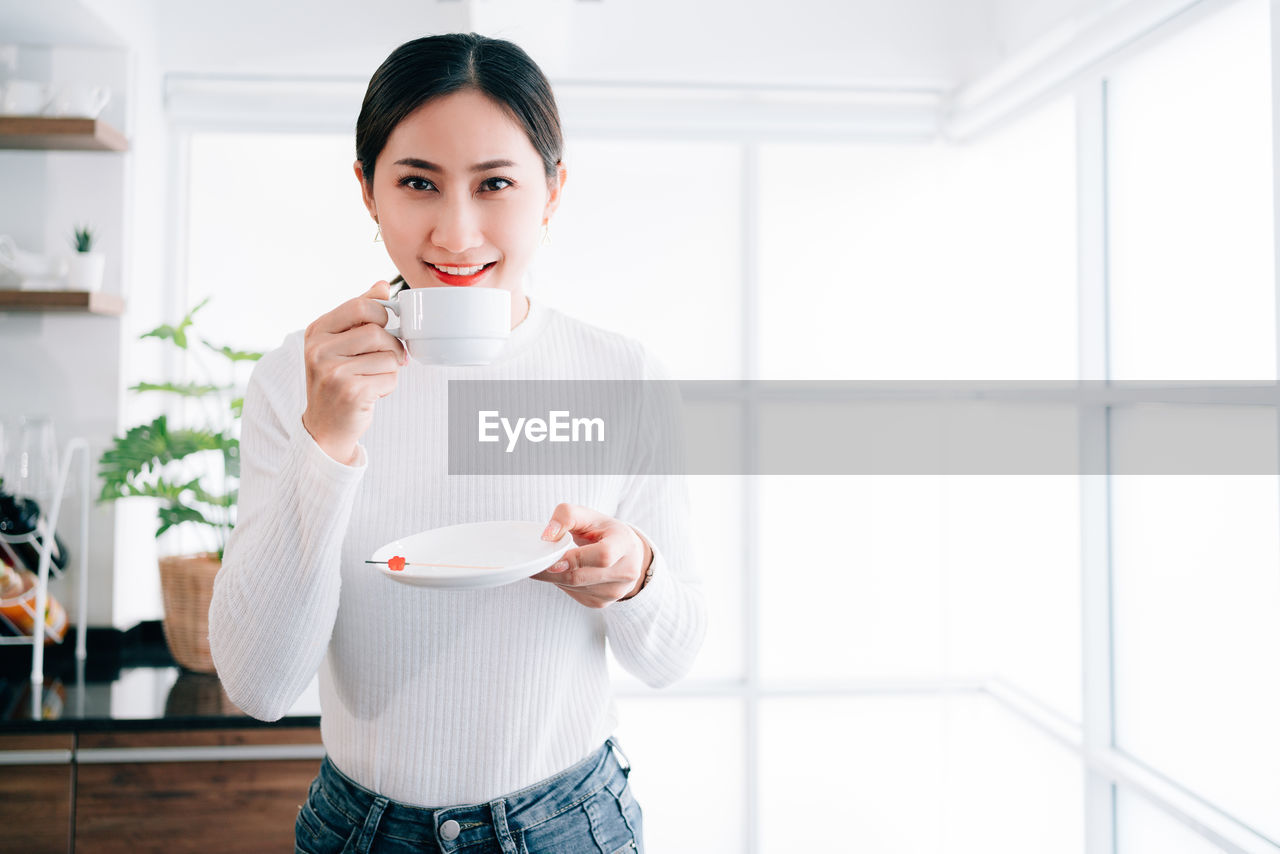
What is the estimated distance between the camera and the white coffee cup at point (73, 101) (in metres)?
1.93

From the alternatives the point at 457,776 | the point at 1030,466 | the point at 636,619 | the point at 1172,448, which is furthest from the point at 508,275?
the point at 1030,466

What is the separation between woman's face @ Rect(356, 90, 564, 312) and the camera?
81 centimetres

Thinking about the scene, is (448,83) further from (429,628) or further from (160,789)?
(160,789)

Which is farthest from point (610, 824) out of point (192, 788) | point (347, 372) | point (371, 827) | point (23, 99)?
point (23, 99)

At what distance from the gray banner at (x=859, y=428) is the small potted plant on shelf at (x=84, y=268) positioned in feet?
4.77

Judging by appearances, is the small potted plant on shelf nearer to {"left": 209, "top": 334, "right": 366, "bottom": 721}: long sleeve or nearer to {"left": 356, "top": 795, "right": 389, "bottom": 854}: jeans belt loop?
{"left": 209, "top": 334, "right": 366, "bottom": 721}: long sleeve

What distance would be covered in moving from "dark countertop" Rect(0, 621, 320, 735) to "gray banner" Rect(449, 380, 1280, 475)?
72cm

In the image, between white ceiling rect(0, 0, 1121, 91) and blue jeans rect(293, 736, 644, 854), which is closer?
blue jeans rect(293, 736, 644, 854)

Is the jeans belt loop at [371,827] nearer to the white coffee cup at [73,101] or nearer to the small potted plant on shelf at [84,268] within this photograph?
the small potted plant on shelf at [84,268]

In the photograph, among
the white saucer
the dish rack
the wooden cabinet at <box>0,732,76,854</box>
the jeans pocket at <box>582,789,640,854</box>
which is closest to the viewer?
the white saucer

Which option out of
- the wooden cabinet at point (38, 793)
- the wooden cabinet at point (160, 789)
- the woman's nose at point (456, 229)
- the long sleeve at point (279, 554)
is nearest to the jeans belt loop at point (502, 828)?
the long sleeve at point (279, 554)

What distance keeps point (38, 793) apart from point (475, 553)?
132 cm

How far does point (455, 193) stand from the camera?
0.81 meters

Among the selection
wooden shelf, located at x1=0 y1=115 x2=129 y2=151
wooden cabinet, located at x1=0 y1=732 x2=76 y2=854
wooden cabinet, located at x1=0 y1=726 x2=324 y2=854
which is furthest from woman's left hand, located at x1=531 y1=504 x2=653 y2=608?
wooden shelf, located at x1=0 y1=115 x2=129 y2=151
